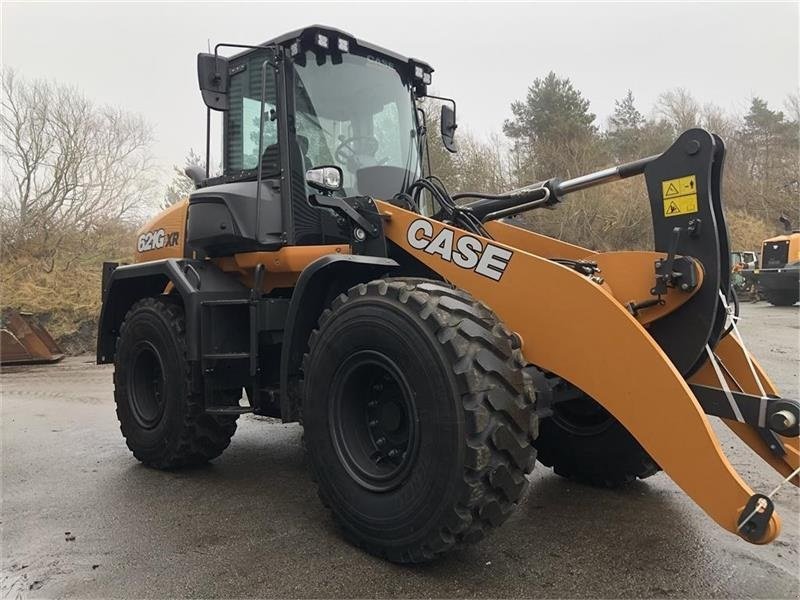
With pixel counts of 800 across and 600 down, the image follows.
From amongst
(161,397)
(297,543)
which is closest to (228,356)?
(161,397)

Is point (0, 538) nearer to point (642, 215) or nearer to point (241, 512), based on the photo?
point (241, 512)

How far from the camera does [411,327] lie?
2.81 metres

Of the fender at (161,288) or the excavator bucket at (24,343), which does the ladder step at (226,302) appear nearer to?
the fender at (161,288)

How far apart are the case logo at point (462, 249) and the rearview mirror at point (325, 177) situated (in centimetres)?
56

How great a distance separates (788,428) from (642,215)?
22001 mm

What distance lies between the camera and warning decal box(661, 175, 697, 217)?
2867 mm

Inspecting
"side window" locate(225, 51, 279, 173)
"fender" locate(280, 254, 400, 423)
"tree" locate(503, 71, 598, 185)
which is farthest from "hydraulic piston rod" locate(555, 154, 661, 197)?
"tree" locate(503, 71, 598, 185)

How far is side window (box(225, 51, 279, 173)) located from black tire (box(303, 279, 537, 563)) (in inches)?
59.5

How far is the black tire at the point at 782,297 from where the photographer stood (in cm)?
1914

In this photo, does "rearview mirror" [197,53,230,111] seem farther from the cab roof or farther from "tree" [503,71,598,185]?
"tree" [503,71,598,185]

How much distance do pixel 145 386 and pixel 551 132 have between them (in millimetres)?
27989

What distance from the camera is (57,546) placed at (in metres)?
3.29

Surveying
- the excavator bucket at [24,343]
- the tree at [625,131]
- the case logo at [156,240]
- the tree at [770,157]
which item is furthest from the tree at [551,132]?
the case logo at [156,240]

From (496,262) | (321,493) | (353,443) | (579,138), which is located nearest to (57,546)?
(321,493)
